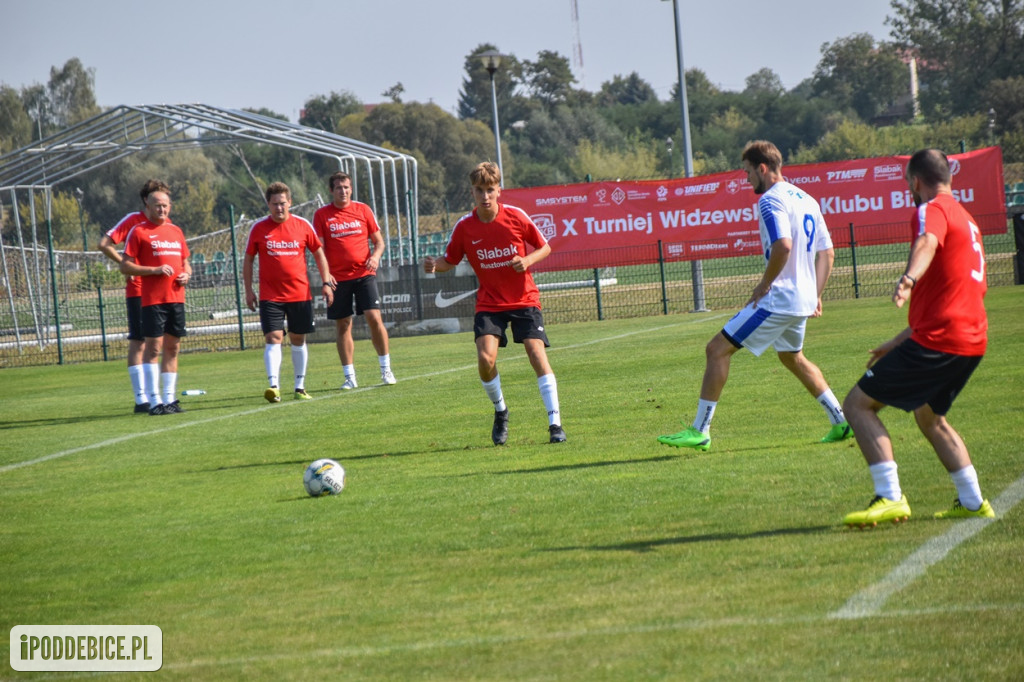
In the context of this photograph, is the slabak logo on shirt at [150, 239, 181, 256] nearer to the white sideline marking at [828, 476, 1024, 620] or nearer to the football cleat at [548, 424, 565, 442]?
the football cleat at [548, 424, 565, 442]

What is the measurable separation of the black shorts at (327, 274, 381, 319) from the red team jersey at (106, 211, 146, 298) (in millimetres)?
2173

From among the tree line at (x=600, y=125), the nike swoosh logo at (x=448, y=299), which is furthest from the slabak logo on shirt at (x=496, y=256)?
the tree line at (x=600, y=125)

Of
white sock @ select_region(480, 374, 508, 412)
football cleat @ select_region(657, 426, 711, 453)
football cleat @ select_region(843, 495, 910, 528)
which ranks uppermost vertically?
white sock @ select_region(480, 374, 508, 412)

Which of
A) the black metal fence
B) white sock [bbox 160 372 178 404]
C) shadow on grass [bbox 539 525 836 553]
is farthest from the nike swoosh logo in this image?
→ shadow on grass [bbox 539 525 836 553]

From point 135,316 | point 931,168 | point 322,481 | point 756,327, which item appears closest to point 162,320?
point 135,316

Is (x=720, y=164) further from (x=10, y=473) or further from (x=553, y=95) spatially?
(x=10, y=473)

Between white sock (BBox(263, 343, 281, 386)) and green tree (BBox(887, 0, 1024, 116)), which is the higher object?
green tree (BBox(887, 0, 1024, 116))

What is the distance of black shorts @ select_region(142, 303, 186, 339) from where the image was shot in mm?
13508

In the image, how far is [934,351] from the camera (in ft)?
18.5

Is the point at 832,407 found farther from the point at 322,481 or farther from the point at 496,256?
the point at 322,481

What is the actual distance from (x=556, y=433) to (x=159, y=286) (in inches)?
236

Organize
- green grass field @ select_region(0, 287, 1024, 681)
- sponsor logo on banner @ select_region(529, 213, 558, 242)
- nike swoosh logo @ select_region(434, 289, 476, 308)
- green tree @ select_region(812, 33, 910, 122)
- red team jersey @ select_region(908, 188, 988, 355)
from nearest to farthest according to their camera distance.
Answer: green grass field @ select_region(0, 287, 1024, 681)
red team jersey @ select_region(908, 188, 988, 355)
nike swoosh logo @ select_region(434, 289, 476, 308)
sponsor logo on banner @ select_region(529, 213, 558, 242)
green tree @ select_region(812, 33, 910, 122)

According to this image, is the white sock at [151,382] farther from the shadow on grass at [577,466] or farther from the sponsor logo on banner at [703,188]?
the sponsor logo on banner at [703,188]

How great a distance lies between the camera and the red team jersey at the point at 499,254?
959cm
